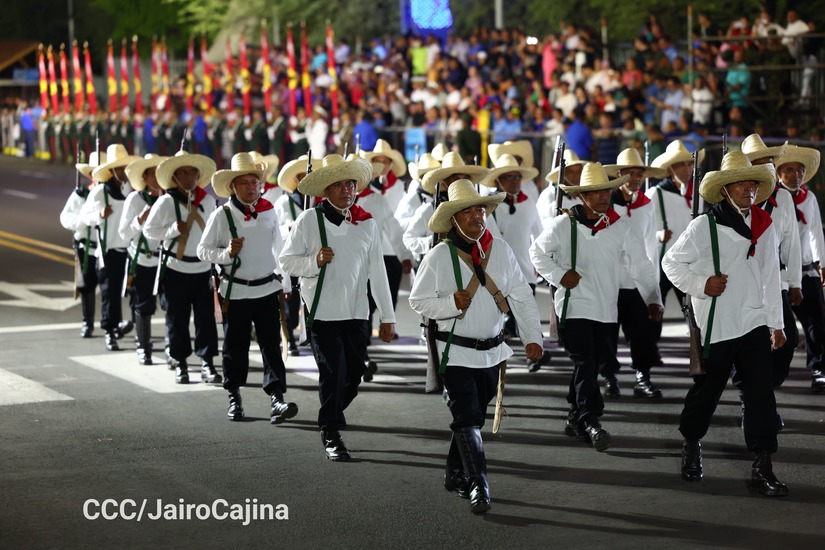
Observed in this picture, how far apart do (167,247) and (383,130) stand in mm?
17652

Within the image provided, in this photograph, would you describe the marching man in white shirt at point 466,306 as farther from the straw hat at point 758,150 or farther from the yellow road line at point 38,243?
the yellow road line at point 38,243

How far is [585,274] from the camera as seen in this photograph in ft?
35.4

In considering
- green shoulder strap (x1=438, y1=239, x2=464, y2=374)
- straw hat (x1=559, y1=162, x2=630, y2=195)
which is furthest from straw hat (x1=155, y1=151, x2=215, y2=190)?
green shoulder strap (x1=438, y1=239, x2=464, y2=374)

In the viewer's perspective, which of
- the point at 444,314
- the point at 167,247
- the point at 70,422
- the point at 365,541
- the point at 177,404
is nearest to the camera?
the point at 365,541

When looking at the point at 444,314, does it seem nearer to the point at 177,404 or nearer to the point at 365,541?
the point at 365,541

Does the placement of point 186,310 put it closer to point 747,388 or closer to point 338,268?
point 338,268

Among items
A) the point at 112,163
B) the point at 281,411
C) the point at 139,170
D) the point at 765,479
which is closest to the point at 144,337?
the point at 139,170

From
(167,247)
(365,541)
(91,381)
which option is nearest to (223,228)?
(167,247)

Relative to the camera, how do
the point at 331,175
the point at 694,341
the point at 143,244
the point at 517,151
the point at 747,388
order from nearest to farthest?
the point at 747,388 < the point at 694,341 < the point at 331,175 < the point at 143,244 < the point at 517,151

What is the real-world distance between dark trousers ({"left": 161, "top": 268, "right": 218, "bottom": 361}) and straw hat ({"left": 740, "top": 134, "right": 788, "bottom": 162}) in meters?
4.84

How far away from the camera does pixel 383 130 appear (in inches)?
1203

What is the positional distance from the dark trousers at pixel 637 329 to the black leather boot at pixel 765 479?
3180mm

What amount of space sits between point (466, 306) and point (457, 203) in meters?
0.63

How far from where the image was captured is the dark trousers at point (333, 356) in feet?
34.1
